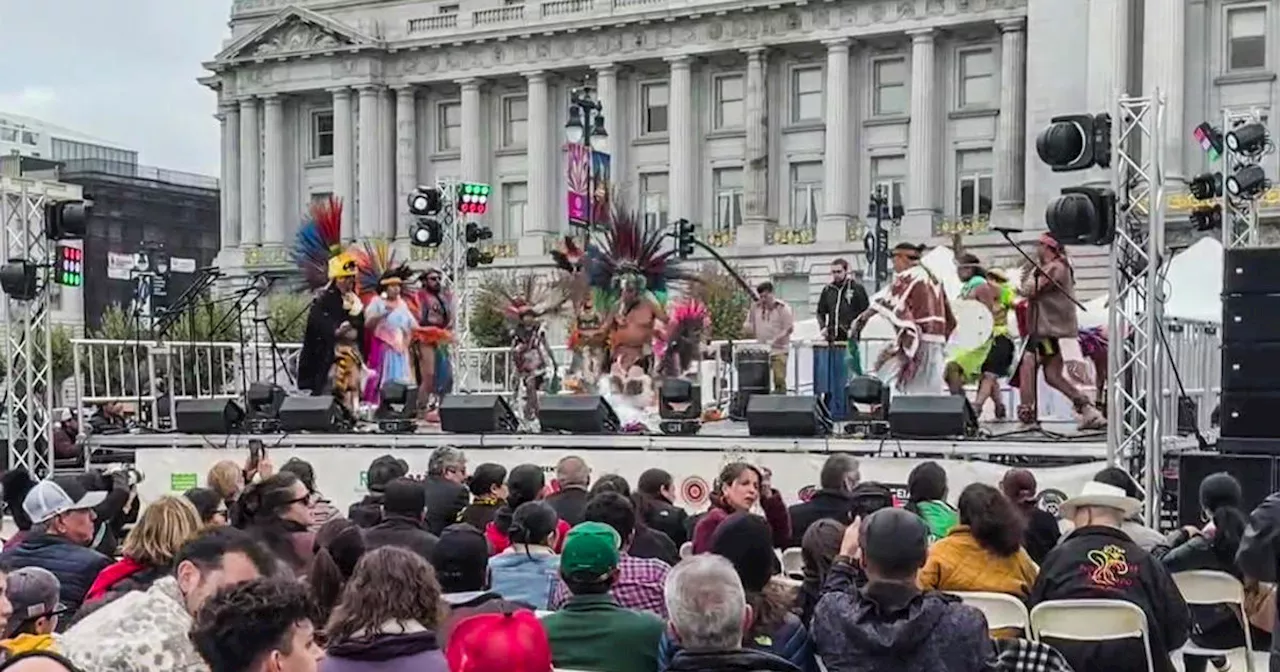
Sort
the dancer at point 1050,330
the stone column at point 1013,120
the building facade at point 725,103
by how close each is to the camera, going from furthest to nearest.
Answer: the stone column at point 1013,120, the building facade at point 725,103, the dancer at point 1050,330

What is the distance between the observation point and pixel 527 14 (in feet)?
219

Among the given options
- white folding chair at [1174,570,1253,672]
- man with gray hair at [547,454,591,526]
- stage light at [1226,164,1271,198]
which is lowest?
white folding chair at [1174,570,1253,672]

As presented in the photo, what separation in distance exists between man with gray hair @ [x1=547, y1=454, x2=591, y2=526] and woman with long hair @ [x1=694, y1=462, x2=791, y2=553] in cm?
76

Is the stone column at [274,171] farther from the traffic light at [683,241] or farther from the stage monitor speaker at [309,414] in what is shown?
the stage monitor speaker at [309,414]

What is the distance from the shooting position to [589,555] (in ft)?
16.5

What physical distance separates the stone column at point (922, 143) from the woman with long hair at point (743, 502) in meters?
50.7

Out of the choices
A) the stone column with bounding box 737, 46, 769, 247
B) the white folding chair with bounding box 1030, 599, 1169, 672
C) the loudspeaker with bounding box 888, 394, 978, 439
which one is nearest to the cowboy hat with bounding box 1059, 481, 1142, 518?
the white folding chair with bounding box 1030, 599, 1169, 672

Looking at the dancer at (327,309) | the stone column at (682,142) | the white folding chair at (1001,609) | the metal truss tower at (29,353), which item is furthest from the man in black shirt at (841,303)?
the stone column at (682,142)

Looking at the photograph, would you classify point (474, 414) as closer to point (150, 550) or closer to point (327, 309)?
point (327, 309)

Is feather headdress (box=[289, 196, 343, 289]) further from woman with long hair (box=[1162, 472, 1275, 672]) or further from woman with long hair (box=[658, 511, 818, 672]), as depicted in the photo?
woman with long hair (box=[658, 511, 818, 672])

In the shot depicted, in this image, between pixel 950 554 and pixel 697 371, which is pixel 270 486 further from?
pixel 697 371

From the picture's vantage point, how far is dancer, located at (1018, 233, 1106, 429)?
13984 mm

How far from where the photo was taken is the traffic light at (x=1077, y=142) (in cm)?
1103

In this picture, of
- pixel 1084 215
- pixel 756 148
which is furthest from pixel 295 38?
pixel 1084 215
